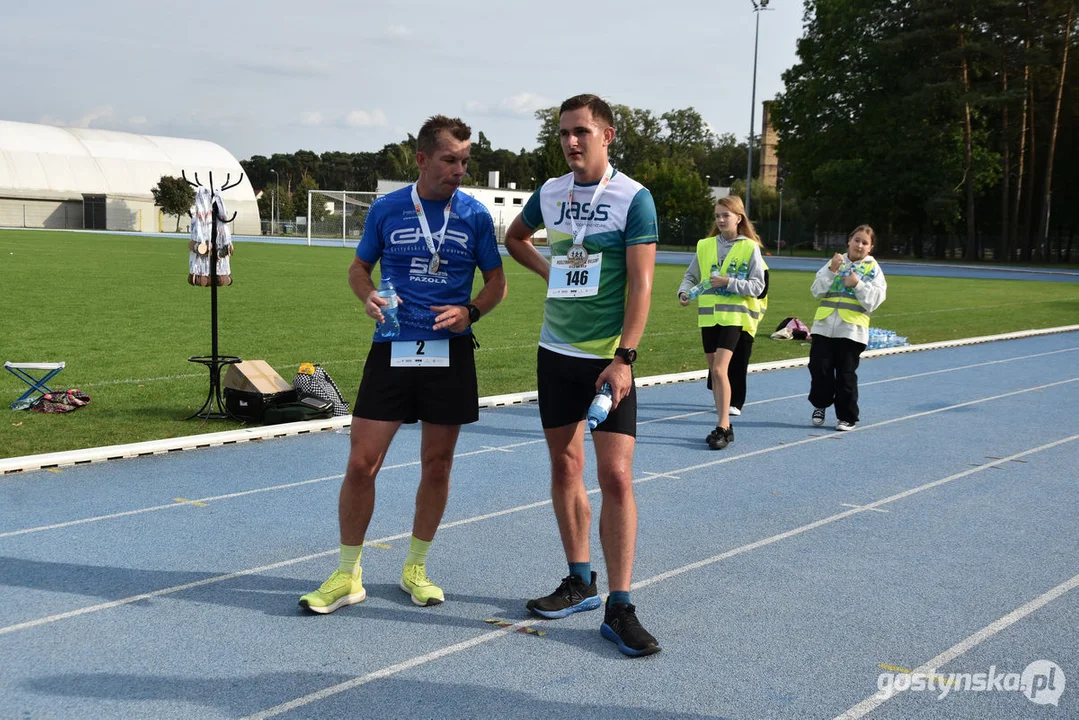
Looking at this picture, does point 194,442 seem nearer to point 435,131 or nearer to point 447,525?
point 447,525

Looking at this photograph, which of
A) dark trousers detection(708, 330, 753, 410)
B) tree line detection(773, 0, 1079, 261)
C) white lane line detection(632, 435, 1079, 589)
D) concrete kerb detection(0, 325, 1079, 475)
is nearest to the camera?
white lane line detection(632, 435, 1079, 589)

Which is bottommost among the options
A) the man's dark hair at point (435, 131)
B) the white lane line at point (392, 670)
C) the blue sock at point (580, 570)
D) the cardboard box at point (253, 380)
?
the white lane line at point (392, 670)

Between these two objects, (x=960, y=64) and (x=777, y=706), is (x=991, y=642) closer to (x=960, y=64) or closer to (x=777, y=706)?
(x=777, y=706)

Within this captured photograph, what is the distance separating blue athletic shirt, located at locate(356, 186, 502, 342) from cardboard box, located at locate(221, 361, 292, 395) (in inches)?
173

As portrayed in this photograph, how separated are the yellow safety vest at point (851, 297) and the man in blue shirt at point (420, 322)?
548 cm

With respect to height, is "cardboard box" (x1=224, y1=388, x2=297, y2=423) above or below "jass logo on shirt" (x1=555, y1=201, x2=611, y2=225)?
below

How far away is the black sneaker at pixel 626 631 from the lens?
13.4ft

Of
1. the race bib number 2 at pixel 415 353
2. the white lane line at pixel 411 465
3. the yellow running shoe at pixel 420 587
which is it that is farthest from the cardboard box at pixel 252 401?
the race bib number 2 at pixel 415 353

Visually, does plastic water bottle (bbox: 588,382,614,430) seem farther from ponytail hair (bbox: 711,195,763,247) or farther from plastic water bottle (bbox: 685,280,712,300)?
ponytail hair (bbox: 711,195,763,247)

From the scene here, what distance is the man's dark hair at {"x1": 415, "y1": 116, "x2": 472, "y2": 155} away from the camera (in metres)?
4.41

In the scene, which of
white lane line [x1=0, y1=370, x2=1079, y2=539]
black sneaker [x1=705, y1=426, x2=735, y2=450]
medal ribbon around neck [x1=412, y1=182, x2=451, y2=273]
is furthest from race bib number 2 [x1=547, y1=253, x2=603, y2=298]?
black sneaker [x1=705, y1=426, x2=735, y2=450]

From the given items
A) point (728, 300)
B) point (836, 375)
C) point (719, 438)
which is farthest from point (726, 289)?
point (836, 375)

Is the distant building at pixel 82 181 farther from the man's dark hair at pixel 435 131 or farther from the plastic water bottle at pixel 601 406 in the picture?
the plastic water bottle at pixel 601 406

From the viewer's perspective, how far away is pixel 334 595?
14.7ft
